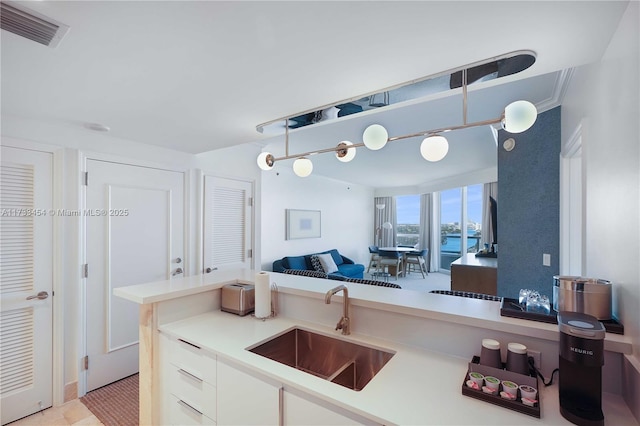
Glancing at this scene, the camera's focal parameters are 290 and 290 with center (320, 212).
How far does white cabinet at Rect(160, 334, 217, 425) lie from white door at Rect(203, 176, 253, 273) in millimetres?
1780

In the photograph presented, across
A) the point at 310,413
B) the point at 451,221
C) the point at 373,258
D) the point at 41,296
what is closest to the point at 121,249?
the point at 41,296

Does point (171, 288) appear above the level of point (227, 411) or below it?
above

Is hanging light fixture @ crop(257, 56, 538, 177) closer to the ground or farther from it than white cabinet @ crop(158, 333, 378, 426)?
farther from it

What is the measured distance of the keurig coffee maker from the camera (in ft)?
2.92

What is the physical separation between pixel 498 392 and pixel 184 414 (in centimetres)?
157

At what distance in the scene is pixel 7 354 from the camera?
219cm

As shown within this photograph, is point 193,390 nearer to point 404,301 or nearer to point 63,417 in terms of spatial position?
point 404,301

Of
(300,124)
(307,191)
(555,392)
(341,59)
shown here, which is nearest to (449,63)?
(341,59)

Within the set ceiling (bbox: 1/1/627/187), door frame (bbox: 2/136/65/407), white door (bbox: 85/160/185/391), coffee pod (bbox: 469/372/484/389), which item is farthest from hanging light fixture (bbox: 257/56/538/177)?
door frame (bbox: 2/136/65/407)

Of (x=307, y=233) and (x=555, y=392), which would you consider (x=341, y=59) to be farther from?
(x=307, y=233)

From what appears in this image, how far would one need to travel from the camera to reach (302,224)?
5895 millimetres

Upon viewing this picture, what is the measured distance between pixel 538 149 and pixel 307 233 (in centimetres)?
417

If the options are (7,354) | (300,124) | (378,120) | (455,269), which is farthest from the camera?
(455,269)

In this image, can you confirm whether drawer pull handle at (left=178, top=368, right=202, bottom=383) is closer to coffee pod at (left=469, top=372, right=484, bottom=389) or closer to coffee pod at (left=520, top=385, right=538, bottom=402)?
coffee pod at (left=469, top=372, right=484, bottom=389)
